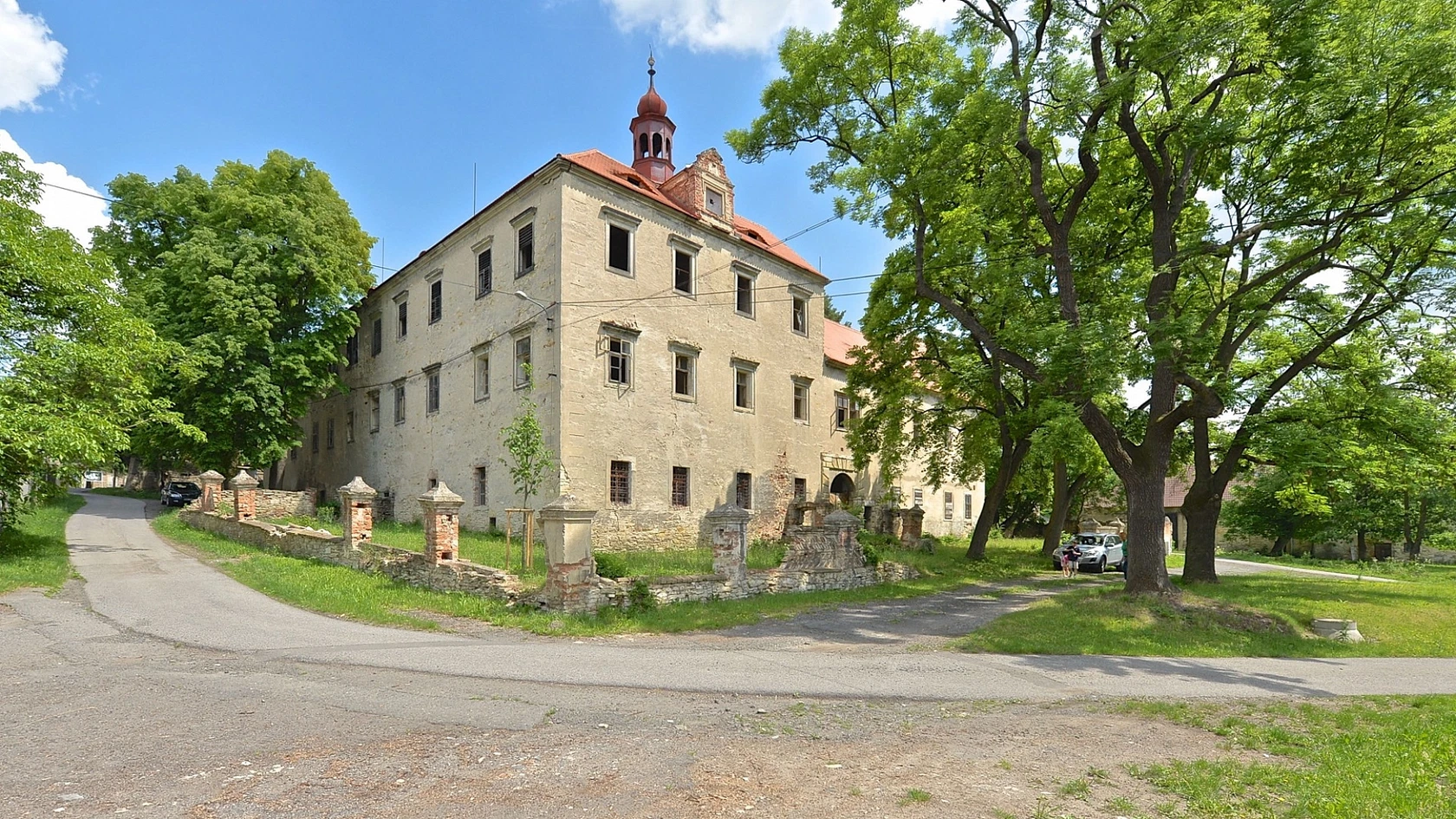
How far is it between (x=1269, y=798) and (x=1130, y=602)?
951 cm

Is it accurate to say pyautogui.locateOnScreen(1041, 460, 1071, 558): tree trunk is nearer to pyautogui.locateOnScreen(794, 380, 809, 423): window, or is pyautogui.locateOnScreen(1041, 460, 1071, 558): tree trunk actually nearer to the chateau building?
the chateau building

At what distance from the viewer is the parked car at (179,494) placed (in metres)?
31.6

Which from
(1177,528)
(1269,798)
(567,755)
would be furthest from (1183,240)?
(1177,528)

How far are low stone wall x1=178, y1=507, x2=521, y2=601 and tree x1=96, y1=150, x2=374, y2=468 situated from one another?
4831 millimetres

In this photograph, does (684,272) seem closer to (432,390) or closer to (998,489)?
(432,390)

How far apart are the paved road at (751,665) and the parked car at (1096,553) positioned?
15.9 m

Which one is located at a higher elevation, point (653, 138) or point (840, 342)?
point (653, 138)

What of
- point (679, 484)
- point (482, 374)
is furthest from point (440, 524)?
point (482, 374)

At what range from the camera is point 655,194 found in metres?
21.9

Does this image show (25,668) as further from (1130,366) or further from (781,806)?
(1130,366)

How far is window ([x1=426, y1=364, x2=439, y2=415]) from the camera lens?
24.5 meters

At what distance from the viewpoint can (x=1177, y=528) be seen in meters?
49.2

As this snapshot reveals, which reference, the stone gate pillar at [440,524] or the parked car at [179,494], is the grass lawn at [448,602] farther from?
the parked car at [179,494]

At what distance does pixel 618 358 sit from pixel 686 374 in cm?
272
